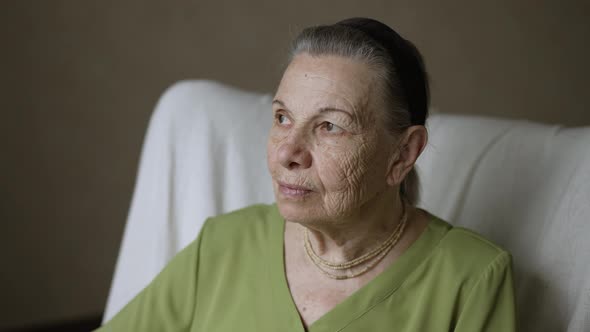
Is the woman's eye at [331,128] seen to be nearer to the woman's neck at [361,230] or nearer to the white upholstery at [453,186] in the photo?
the woman's neck at [361,230]

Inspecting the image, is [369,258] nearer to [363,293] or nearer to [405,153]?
[363,293]

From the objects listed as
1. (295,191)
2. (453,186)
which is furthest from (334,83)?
(453,186)

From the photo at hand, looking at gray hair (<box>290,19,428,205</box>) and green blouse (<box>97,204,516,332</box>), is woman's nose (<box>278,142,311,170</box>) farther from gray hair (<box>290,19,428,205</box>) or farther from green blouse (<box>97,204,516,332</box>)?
green blouse (<box>97,204,516,332</box>)

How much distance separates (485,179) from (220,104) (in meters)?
0.87

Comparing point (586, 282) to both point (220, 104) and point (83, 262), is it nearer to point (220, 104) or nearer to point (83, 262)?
point (220, 104)

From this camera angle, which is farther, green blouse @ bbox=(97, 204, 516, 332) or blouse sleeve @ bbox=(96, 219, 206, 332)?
blouse sleeve @ bbox=(96, 219, 206, 332)

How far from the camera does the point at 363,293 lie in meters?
1.50

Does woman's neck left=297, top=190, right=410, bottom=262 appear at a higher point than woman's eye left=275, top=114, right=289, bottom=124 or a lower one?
lower

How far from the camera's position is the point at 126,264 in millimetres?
2252

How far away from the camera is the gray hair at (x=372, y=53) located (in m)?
1.38

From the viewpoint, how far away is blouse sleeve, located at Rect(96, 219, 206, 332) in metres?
1.70

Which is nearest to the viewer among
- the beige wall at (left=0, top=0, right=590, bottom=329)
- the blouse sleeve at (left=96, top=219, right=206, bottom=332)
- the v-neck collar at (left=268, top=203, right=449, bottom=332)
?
the v-neck collar at (left=268, top=203, right=449, bottom=332)

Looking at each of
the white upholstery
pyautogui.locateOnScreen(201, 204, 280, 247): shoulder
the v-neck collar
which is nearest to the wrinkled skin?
the v-neck collar

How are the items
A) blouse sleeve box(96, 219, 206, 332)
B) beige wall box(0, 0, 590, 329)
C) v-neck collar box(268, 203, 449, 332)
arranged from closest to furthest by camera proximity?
v-neck collar box(268, 203, 449, 332) → blouse sleeve box(96, 219, 206, 332) → beige wall box(0, 0, 590, 329)
